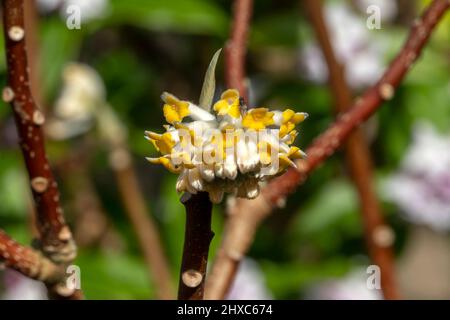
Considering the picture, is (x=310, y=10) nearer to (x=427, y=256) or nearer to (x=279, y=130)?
(x=279, y=130)

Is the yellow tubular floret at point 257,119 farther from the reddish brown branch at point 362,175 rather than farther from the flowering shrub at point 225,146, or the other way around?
the reddish brown branch at point 362,175

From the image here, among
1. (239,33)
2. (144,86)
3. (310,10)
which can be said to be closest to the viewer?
(239,33)

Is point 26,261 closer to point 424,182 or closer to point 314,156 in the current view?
point 314,156

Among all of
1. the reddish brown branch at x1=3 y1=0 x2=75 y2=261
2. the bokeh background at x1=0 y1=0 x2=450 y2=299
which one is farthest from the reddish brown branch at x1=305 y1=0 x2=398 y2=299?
the reddish brown branch at x1=3 y1=0 x2=75 y2=261

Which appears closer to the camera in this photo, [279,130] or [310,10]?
[279,130]

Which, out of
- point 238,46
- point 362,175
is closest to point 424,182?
point 362,175
